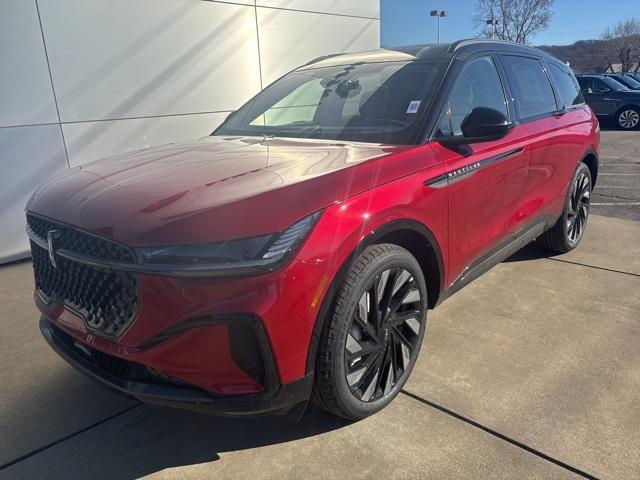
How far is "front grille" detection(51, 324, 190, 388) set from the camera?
2.15 m

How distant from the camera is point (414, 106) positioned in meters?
3.04

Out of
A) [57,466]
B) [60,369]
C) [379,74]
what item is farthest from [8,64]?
[57,466]

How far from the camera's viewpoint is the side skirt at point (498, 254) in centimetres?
321

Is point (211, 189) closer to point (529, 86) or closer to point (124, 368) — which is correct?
point (124, 368)

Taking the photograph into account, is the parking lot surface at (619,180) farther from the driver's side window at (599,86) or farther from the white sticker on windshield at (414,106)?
the white sticker on windshield at (414,106)

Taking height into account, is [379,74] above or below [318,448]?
above

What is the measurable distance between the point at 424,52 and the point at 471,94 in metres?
0.42

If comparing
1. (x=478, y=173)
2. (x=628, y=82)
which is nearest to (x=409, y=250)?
(x=478, y=173)

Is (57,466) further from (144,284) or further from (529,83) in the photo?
(529,83)

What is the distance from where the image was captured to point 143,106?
6387 millimetres

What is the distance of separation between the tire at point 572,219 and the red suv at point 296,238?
1224mm

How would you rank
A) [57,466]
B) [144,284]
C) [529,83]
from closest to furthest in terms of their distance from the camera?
[144,284], [57,466], [529,83]

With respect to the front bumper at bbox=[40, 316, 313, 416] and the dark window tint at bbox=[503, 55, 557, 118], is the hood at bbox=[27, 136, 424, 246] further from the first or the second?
the dark window tint at bbox=[503, 55, 557, 118]

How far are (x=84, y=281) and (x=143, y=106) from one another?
4635mm
